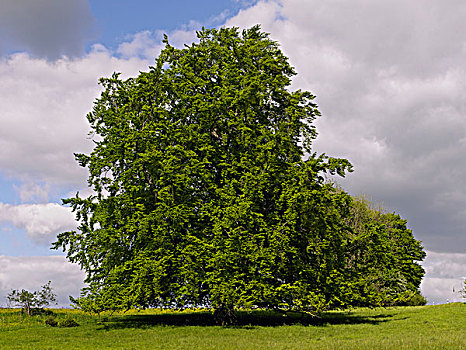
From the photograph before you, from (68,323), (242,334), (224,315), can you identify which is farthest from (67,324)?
(242,334)

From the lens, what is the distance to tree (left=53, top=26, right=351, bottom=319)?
27.0 metres

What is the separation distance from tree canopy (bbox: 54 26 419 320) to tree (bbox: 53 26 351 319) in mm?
86

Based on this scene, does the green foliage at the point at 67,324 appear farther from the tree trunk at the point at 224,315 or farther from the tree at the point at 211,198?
the tree trunk at the point at 224,315

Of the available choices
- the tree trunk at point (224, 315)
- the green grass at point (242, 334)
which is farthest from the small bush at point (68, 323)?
the tree trunk at point (224, 315)

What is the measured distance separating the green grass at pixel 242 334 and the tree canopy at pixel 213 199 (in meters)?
1.74

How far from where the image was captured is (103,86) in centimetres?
3288

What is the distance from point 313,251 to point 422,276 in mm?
40365

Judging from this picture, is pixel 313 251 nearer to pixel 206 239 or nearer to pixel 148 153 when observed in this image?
pixel 206 239

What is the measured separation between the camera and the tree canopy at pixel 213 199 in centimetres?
2705

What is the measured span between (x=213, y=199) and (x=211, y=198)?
21.3 inches

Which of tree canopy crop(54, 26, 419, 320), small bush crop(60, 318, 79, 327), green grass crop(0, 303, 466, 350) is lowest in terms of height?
green grass crop(0, 303, 466, 350)

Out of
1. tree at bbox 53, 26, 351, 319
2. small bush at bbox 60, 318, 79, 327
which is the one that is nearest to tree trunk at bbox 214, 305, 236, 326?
tree at bbox 53, 26, 351, 319

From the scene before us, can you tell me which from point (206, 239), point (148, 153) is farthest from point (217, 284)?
point (148, 153)

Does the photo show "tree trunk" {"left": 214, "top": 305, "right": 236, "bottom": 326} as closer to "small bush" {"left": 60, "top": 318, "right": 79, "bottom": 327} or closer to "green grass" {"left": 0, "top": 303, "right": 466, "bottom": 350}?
"green grass" {"left": 0, "top": 303, "right": 466, "bottom": 350}
